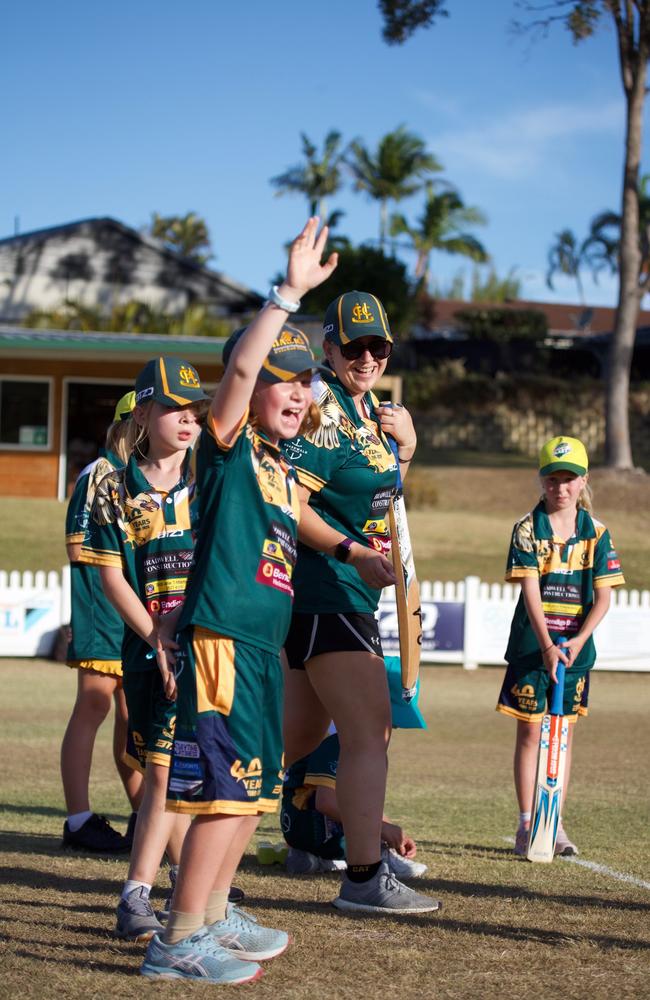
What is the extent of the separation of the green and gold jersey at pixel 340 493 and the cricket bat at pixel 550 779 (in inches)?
62.5

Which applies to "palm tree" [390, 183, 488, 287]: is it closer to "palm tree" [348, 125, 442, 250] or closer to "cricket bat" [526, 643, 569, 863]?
"palm tree" [348, 125, 442, 250]

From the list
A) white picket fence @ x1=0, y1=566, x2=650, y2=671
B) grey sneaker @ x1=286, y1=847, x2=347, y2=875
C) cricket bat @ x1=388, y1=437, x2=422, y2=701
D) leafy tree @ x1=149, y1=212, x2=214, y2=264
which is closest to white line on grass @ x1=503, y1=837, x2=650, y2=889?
grey sneaker @ x1=286, y1=847, x2=347, y2=875

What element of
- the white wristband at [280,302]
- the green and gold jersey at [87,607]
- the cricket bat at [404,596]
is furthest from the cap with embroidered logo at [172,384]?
the green and gold jersey at [87,607]

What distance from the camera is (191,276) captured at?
125ft

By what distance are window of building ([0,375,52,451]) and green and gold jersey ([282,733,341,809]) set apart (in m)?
22.4

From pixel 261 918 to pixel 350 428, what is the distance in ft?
6.08

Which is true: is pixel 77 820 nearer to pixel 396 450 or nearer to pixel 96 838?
pixel 96 838

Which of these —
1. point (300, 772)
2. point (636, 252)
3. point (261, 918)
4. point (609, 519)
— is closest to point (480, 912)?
point (261, 918)

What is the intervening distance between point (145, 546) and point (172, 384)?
24.7 inches

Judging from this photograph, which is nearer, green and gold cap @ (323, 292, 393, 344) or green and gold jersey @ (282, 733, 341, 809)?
green and gold cap @ (323, 292, 393, 344)

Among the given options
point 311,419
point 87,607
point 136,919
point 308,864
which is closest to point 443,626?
point 87,607

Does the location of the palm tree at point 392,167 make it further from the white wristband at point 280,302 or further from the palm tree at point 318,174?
the white wristband at point 280,302

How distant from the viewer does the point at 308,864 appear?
5.38 metres

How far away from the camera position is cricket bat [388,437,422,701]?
492cm
